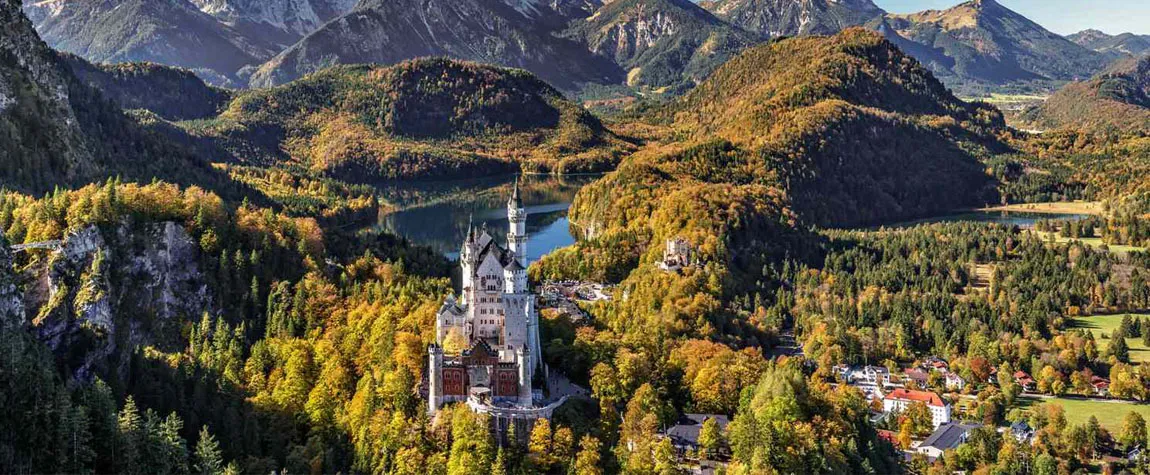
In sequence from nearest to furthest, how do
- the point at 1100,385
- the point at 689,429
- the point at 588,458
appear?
1. the point at 588,458
2. the point at 689,429
3. the point at 1100,385

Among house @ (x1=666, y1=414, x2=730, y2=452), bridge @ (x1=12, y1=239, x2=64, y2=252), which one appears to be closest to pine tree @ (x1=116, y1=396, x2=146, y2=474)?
bridge @ (x1=12, y1=239, x2=64, y2=252)

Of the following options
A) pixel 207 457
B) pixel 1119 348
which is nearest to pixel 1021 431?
pixel 1119 348

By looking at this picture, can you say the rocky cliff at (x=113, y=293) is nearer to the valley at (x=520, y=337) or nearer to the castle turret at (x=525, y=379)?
the valley at (x=520, y=337)

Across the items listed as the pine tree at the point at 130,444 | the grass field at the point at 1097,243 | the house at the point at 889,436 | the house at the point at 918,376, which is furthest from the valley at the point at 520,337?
the grass field at the point at 1097,243

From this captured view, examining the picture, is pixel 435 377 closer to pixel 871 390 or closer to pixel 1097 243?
pixel 871 390

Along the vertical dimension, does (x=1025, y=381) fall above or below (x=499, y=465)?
above

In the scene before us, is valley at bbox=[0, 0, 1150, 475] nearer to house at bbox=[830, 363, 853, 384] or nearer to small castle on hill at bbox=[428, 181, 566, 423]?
small castle on hill at bbox=[428, 181, 566, 423]

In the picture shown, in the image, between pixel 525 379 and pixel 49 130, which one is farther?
pixel 49 130

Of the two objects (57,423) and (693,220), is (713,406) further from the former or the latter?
(693,220)
